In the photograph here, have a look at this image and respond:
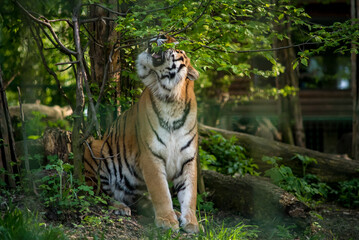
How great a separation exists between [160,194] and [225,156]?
2352 millimetres

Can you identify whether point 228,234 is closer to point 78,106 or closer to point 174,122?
point 174,122

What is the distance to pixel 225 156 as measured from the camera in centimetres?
609

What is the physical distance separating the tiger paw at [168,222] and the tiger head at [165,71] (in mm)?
983

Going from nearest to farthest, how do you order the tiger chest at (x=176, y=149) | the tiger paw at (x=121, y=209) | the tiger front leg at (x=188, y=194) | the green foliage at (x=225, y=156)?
1. the tiger front leg at (x=188, y=194)
2. the tiger chest at (x=176, y=149)
3. the tiger paw at (x=121, y=209)
4. the green foliage at (x=225, y=156)

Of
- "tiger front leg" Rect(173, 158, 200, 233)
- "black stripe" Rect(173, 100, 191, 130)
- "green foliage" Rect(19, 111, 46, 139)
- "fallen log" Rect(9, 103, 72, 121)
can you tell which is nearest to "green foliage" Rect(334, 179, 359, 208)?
"tiger front leg" Rect(173, 158, 200, 233)

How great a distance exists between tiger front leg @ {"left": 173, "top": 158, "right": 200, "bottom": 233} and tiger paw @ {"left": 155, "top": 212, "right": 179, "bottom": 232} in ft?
0.28

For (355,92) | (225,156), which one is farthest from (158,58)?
(355,92)

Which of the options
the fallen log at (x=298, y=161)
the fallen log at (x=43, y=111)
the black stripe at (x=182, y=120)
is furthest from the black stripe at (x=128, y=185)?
the fallen log at (x=43, y=111)

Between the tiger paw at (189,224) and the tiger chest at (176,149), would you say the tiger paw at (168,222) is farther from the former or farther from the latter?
the tiger chest at (176,149)

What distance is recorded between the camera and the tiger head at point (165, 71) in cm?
386

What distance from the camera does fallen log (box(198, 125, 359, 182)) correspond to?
5.98m

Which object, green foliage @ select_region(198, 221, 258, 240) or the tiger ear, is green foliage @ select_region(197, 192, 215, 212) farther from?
the tiger ear

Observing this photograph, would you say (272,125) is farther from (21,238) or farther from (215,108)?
(21,238)

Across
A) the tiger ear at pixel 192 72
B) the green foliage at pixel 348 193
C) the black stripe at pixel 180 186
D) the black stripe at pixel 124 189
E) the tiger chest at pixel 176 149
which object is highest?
the tiger ear at pixel 192 72
